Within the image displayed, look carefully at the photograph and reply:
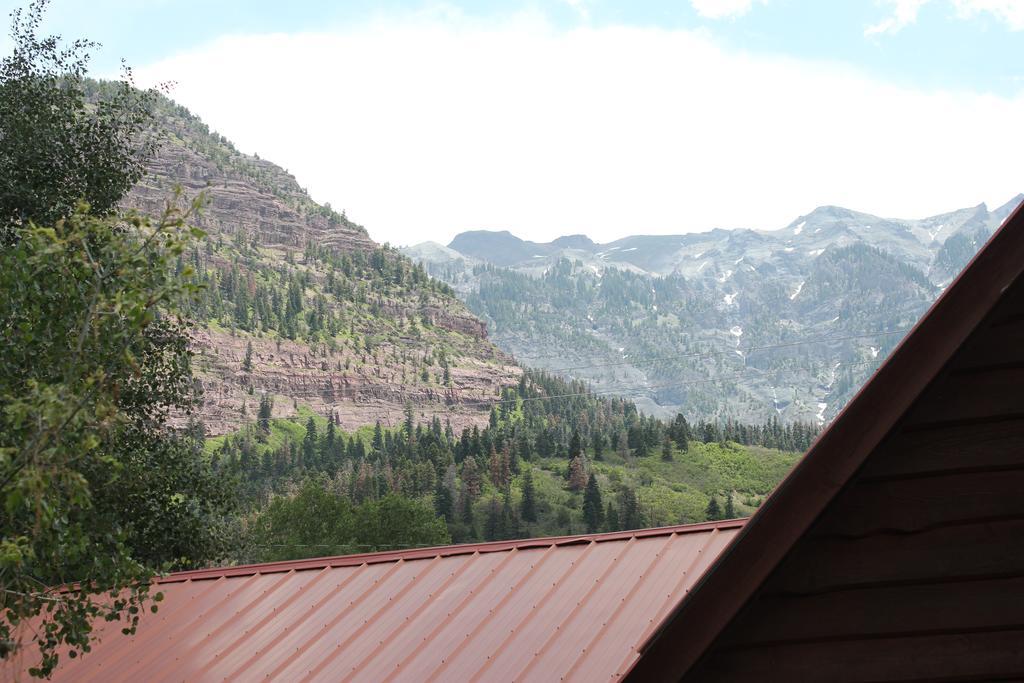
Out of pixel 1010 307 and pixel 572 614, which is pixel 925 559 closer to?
pixel 1010 307

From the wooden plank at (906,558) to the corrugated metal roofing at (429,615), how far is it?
4394 millimetres

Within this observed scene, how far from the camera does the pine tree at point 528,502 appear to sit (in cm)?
8619

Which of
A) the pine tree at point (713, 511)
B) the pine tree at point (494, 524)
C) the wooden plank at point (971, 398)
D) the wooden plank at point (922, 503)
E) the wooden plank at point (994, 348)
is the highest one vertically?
the wooden plank at point (994, 348)

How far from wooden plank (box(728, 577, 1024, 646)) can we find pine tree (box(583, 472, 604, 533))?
265 ft

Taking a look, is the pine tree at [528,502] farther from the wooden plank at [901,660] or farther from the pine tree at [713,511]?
the wooden plank at [901,660]

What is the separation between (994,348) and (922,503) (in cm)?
63

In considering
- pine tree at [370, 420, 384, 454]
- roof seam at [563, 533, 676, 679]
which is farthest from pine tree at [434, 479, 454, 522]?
roof seam at [563, 533, 676, 679]

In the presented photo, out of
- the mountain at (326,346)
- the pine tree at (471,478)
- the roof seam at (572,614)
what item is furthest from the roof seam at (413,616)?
the mountain at (326,346)

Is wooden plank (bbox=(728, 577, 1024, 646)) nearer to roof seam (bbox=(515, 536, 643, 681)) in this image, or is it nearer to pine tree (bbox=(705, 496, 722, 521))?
roof seam (bbox=(515, 536, 643, 681))

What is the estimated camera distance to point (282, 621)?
10070 mm

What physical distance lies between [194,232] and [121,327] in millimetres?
1010

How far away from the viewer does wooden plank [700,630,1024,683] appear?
3.62m

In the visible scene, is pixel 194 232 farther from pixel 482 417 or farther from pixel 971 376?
pixel 482 417

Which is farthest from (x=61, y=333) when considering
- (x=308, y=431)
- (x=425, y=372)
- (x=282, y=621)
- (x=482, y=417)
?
(x=425, y=372)
